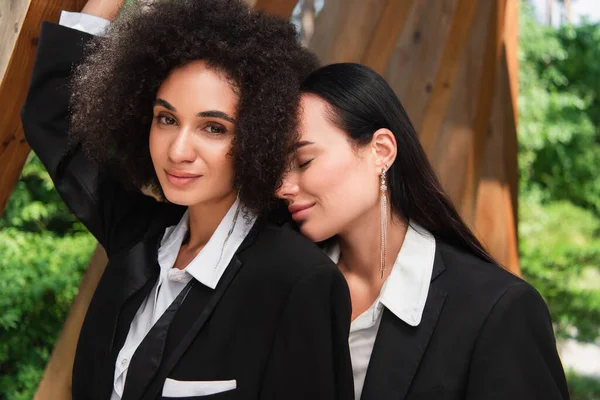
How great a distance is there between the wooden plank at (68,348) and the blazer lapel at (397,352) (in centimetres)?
98

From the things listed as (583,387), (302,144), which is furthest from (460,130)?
(583,387)

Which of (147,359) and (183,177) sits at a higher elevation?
(183,177)

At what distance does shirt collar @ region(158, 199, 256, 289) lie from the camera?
1.72 metres

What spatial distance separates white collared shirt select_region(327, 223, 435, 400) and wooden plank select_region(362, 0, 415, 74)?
4.08 ft

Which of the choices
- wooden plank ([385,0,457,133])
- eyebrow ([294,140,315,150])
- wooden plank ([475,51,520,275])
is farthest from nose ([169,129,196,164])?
wooden plank ([475,51,520,275])

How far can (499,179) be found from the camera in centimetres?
431

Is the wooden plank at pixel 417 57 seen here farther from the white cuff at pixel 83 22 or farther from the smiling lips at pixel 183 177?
the smiling lips at pixel 183 177

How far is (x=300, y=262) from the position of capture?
5.52ft

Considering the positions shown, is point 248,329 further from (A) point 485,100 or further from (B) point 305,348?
(A) point 485,100

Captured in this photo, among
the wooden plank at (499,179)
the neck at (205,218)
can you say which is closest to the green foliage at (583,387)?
the wooden plank at (499,179)

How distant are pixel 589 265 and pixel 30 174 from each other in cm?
712

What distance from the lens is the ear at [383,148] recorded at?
6.45 ft

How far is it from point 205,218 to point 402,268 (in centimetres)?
54

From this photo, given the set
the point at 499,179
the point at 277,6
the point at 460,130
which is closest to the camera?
the point at 277,6
